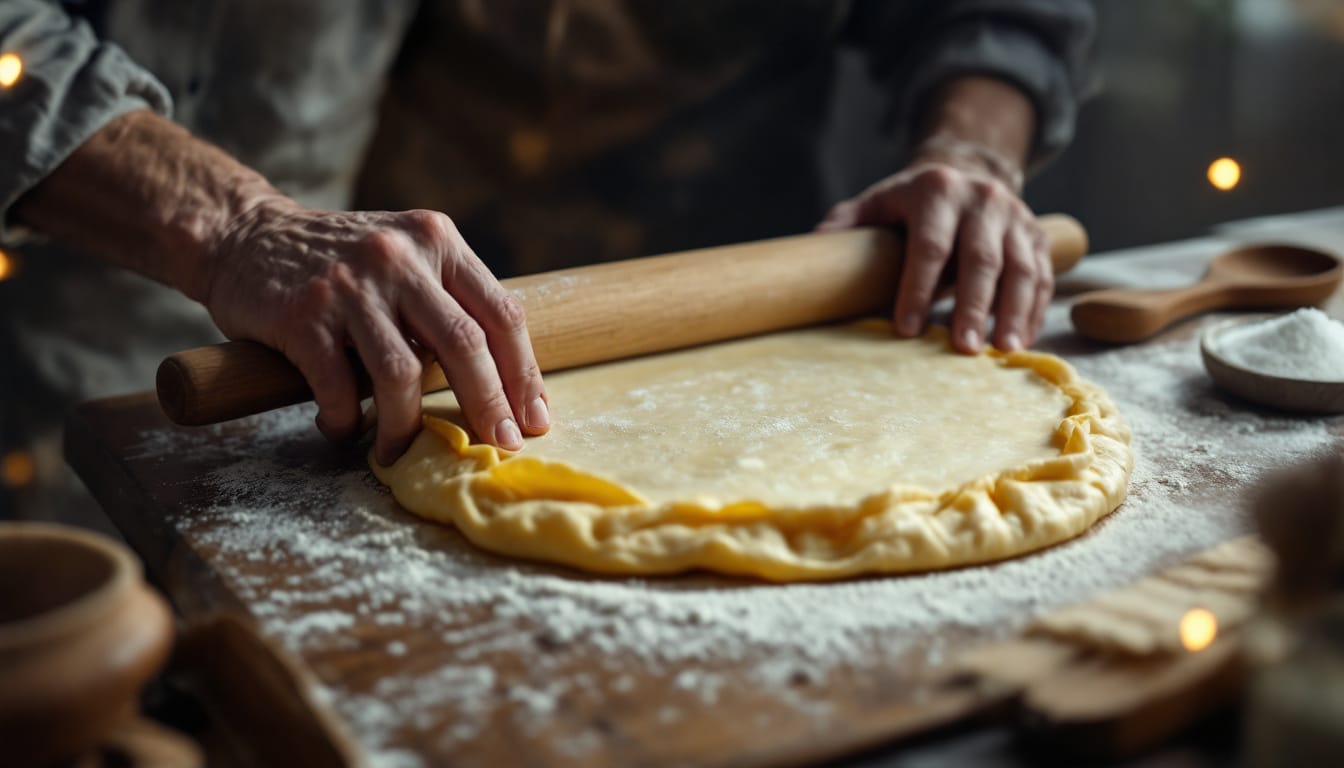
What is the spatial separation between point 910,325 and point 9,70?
166 centimetres

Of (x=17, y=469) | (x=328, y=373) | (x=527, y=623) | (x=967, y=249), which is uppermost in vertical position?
(x=967, y=249)

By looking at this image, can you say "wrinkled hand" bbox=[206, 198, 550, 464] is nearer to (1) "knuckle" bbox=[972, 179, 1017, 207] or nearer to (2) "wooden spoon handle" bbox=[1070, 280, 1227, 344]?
(1) "knuckle" bbox=[972, 179, 1017, 207]

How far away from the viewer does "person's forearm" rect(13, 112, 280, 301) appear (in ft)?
5.72

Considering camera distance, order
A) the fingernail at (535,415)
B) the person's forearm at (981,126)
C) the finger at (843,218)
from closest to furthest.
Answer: the fingernail at (535,415), the finger at (843,218), the person's forearm at (981,126)

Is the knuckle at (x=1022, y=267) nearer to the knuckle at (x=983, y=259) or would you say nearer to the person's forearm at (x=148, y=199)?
the knuckle at (x=983, y=259)

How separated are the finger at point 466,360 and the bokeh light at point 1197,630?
870 millimetres

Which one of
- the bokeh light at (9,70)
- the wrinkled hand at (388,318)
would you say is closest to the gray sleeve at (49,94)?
the bokeh light at (9,70)

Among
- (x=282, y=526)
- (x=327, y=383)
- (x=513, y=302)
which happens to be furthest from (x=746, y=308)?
(x=282, y=526)

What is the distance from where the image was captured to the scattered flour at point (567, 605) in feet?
3.53

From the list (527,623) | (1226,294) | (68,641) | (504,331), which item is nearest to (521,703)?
(527,623)

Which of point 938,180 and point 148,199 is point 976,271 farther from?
point 148,199

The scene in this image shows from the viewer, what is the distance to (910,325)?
208cm

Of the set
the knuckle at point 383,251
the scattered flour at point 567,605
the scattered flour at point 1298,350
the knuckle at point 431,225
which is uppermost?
the knuckle at point 431,225

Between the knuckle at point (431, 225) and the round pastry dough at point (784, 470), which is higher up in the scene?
the knuckle at point (431, 225)
